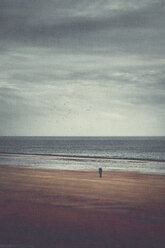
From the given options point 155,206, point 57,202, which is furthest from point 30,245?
point 155,206

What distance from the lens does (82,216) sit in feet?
43.5

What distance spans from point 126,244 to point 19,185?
14.2m

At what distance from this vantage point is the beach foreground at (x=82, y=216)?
32.8 feet

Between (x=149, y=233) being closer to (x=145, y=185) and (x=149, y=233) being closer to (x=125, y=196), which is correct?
(x=125, y=196)

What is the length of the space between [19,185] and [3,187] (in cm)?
136

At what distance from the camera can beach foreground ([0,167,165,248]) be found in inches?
394

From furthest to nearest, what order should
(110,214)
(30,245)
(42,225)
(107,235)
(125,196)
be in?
(125,196)
(110,214)
(42,225)
(107,235)
(30,245)

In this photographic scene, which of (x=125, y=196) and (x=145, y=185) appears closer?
(x=125, y=196)

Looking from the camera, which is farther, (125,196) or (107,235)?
(125,196)

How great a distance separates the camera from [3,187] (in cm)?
2139

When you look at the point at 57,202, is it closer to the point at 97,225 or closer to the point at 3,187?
the point at 97,225

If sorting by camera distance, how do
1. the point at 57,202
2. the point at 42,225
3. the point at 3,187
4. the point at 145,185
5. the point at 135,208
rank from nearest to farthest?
1. the point at 42,225
2. the point at 135,208
3. the point at 57,202
4. the point at 3,187
5. the point at 145,185

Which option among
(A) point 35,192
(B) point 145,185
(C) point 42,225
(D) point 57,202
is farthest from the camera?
(B) point 145,185

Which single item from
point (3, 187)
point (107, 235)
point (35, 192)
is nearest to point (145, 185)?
point (35, 192)
